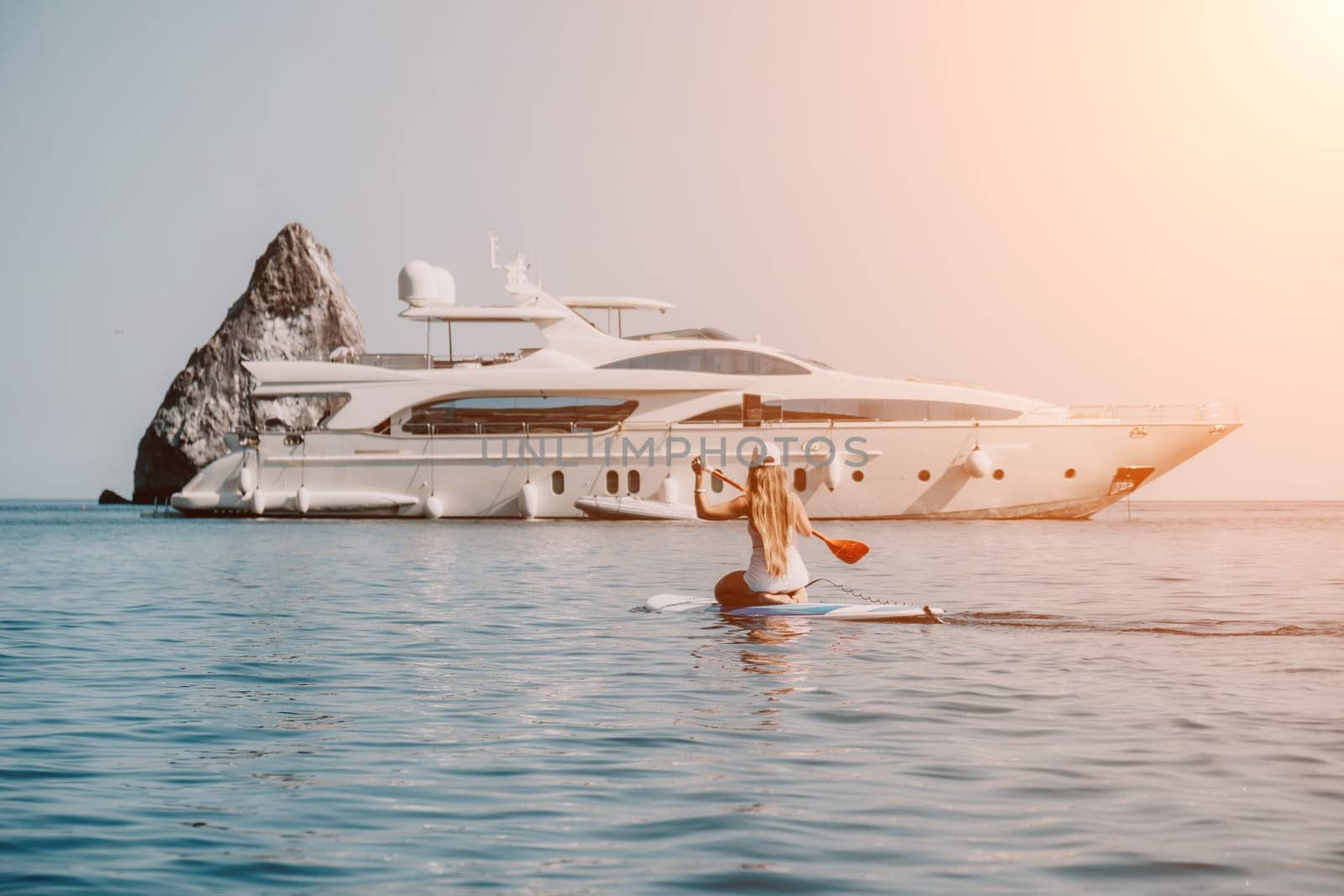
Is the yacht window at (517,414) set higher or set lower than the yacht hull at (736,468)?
higher

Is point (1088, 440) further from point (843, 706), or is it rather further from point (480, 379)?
point (843, 706)

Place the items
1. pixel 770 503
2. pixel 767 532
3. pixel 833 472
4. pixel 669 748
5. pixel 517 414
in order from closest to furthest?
Answer: pixel 669 748, pixel 770 503, pixel 767 532, pixel 833 472, pixel 517 414

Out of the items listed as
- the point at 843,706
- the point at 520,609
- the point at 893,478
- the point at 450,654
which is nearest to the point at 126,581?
the point at 520,609

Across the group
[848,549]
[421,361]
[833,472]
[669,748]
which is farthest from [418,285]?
[669,748]

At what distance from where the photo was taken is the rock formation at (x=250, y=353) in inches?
3907

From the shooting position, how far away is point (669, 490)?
Answer: 38.0 m

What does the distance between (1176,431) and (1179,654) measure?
29343 millimetres

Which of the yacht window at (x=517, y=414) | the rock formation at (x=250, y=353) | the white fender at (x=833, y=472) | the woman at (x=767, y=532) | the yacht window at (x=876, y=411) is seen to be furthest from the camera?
the rock formation at (x=250, y=353)

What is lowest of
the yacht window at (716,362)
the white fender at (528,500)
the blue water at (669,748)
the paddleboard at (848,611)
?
the blue water at (669,748)

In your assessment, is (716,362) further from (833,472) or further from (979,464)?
(979,464)

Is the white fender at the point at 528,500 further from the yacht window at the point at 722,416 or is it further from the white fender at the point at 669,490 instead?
the yacht window at the point at 722,416

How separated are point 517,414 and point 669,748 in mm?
32776

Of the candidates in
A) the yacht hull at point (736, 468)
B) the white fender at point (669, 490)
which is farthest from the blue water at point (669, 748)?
the white fender at point (669, 490)

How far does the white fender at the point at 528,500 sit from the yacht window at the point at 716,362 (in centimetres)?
394
